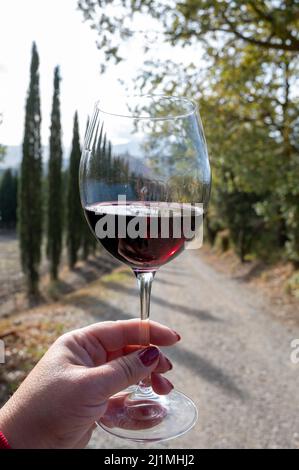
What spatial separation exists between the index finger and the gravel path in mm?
2683

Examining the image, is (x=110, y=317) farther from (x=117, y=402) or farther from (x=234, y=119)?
(x=117, y=402)

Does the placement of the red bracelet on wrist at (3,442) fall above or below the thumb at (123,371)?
below

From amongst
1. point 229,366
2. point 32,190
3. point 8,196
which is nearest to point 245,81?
point 229,366

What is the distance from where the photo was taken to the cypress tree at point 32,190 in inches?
552

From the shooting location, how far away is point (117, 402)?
1328mm

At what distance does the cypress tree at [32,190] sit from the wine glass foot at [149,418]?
1339cm

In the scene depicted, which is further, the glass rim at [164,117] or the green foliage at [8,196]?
the green foliage at [8,196]

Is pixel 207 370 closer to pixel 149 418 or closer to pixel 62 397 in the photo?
pixel 149 418

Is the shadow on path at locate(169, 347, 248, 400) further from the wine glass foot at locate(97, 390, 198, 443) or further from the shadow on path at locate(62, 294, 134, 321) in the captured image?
the wine glass foot at locate(97, 390, 198, 443)

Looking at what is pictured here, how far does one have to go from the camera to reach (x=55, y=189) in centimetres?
1636

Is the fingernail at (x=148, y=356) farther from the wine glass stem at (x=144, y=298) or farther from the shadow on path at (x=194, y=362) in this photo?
the shadow on path at (x=194, y=362)

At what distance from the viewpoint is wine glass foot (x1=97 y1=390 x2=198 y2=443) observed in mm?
1216

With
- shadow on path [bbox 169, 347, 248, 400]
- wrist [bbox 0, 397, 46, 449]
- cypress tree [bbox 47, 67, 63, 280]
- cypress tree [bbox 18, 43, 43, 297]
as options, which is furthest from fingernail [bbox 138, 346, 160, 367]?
cypress tree [bbox 18, 43, 43, 297]

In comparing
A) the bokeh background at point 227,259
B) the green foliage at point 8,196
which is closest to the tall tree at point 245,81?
the bokeh background at point 227,259
